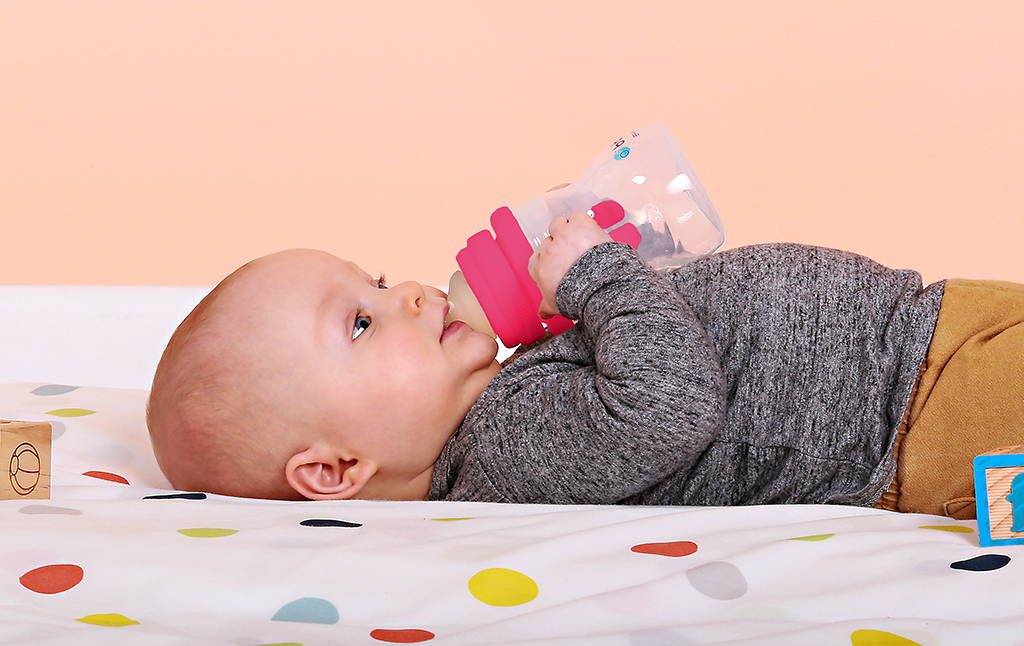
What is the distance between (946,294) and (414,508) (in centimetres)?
54

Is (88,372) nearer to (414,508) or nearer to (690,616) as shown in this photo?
(414,508)

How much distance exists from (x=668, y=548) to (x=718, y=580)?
0.24ft

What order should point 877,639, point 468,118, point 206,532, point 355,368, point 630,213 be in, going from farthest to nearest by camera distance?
point 468,118 → point 630,213 → point 355,368 → point 206,532 → point 877,639

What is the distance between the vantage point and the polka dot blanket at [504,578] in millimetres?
615

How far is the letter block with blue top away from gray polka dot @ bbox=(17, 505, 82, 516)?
69 cm

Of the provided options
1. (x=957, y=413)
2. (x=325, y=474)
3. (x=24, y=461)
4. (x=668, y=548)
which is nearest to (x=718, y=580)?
(x=668, y=548)

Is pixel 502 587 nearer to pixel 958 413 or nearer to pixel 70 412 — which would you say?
pixel 958 413

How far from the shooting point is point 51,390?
4.76 feet

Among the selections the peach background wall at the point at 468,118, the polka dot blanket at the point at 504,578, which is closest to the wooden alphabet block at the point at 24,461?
the polka dot blanket at the point at 504,578

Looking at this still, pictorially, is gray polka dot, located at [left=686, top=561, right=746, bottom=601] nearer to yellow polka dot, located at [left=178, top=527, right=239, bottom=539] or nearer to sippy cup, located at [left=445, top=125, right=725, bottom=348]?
yellow polka dot, located at [left=178, top=527, right=239, bottom=539]

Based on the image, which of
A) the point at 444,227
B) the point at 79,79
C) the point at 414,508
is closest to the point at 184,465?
the point at 414,508

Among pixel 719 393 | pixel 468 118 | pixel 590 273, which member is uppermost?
pixel 468 118

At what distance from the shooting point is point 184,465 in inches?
41.2

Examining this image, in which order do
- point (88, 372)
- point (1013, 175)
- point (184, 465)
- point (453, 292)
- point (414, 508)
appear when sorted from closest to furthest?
point (414, 508)
point (184, 465)
point (453, 292)
point (88, 372)
point (1013, 175)
